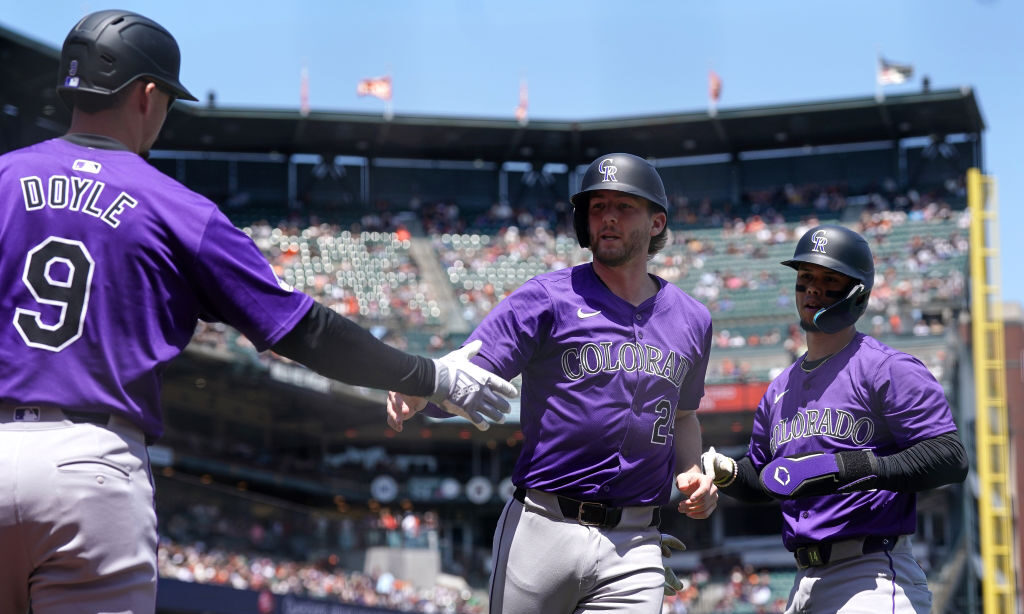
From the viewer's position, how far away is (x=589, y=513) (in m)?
4.28

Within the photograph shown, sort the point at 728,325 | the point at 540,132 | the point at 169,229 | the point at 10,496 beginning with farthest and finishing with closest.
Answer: the point at 540,132 → the point at 728,325 → the point at 169,229 → the point at 10,496

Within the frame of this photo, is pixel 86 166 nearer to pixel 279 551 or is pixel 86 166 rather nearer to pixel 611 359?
pixel 611 359

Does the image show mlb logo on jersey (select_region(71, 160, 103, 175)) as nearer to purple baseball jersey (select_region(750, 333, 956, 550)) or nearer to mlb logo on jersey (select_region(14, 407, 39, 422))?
mlb logo on jersey (select_region(14, 407, 39, 422))

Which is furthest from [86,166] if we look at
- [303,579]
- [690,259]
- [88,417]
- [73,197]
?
[690,259]

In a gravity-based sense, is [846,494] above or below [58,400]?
below

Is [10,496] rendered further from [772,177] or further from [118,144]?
[772,177]

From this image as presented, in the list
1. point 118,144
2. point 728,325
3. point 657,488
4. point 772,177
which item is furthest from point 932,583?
point 118,144

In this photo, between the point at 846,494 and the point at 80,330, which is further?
the point at 846,494

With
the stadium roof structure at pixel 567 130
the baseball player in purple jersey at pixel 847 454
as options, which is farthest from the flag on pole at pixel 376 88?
the baseball player in purple jersey at pixel 847 454

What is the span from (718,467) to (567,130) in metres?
33.5

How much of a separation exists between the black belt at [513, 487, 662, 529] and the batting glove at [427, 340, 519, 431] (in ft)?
2.13

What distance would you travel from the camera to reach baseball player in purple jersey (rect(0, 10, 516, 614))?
2.76 metres

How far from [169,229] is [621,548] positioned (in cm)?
205

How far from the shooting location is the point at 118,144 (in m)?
3.15
